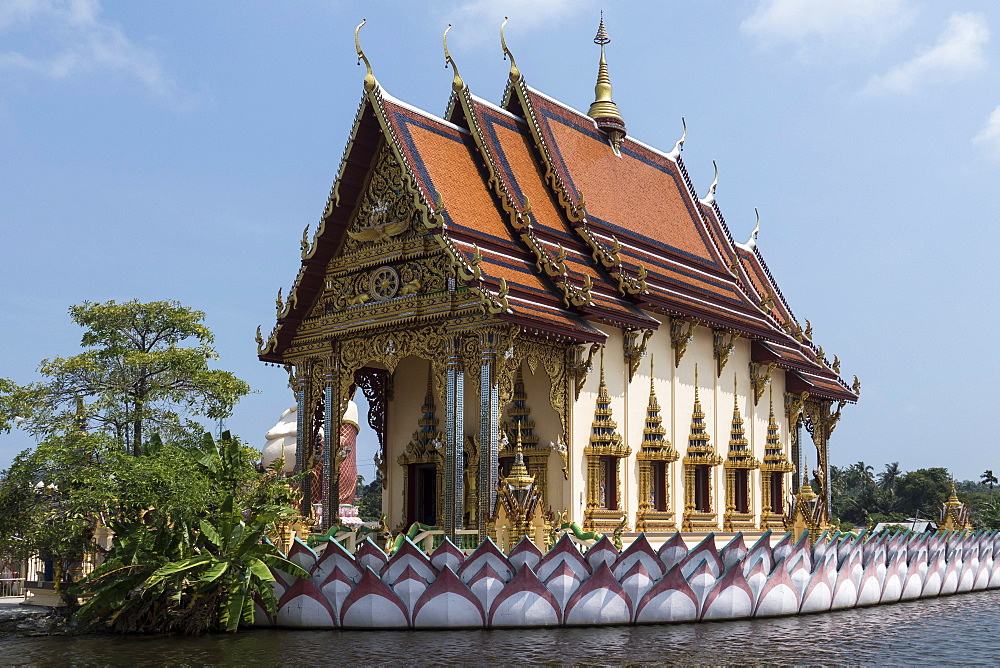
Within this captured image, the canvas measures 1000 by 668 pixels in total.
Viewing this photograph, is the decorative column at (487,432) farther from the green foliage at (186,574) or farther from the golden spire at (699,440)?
the golden spire at (699,440)

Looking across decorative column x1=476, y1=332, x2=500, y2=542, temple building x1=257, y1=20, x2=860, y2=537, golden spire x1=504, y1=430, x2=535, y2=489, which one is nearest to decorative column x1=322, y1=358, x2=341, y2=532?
temple building x1=257, y1=20, x2=860, y2=537

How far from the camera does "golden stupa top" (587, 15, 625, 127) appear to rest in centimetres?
2389

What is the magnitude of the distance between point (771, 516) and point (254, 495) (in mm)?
11762

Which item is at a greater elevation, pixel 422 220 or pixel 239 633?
pixel 422 220

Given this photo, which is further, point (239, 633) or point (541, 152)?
point (541, 152)

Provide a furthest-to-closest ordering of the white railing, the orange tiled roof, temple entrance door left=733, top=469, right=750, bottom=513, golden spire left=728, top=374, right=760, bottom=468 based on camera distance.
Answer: temple entrance door left=733, top=469, right=750, bottom=513 → golden spire left=728, top=374, right=760, bottom=468 → the white railing → the orange tiled roof

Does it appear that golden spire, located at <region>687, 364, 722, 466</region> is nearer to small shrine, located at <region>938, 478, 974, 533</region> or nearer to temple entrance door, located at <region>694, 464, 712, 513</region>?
temple entrance door, located at <region>694, 464, 712, 513</region>

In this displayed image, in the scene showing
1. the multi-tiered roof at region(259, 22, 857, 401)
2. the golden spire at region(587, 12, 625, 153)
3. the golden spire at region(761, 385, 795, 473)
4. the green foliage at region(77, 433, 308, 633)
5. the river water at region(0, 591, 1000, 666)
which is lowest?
the river water at region(0, 591, 1000, 666)

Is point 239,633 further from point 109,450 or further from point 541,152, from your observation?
point 541,152


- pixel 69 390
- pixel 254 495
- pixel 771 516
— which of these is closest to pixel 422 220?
pixel 254 495

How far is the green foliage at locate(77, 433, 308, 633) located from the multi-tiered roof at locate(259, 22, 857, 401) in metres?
5.03

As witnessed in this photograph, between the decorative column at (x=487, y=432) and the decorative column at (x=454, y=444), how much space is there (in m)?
0.31

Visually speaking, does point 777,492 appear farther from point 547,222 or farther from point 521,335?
point 521,335

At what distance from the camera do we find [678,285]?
20.8 m
